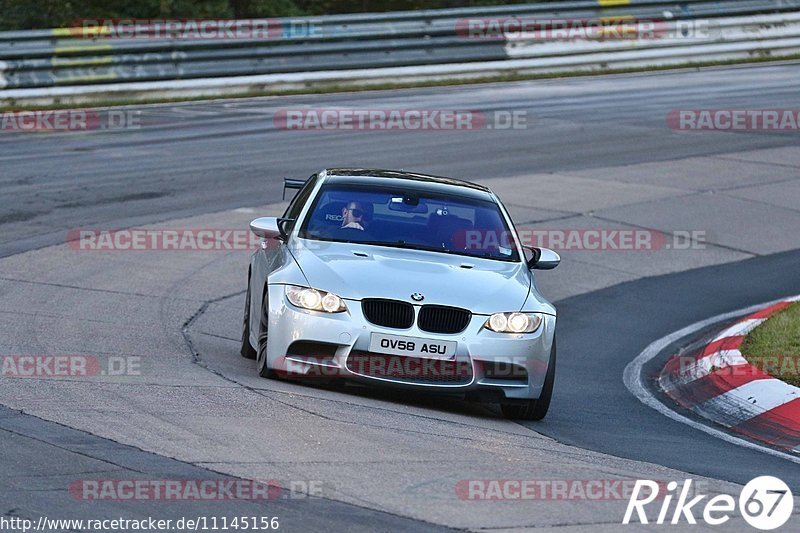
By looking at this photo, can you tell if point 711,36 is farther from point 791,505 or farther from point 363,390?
point 791,505

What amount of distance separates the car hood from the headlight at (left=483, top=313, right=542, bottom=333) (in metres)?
0.05

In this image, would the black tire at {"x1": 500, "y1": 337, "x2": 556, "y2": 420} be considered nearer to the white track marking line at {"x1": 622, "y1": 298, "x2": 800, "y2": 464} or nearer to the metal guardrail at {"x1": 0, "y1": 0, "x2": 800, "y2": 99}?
the white track marking line at {"x1": 622, "y1": 298, "x2": 800, "y2": 464}

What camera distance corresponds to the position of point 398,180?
10461mm

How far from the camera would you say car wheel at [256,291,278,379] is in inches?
356

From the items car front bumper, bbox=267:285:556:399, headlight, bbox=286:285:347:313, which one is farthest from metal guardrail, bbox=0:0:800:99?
car front bumper, bbox=267:285:556:399

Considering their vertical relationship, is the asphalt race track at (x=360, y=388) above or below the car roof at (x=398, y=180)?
below

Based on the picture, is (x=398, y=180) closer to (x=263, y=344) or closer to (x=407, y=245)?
(x=407, y=245)

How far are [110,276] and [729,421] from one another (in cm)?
614

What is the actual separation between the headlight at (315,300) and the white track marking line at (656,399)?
8.55ft

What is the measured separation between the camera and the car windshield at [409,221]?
386 inches

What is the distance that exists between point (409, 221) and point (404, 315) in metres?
1.46

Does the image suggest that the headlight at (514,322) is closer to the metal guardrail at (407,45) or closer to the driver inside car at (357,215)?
the driver inside car at (357,215)

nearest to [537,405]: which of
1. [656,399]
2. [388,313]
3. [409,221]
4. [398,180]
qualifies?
[388,313]

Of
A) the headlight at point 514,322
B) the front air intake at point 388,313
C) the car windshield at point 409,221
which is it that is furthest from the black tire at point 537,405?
the car windshield at point 409,221
